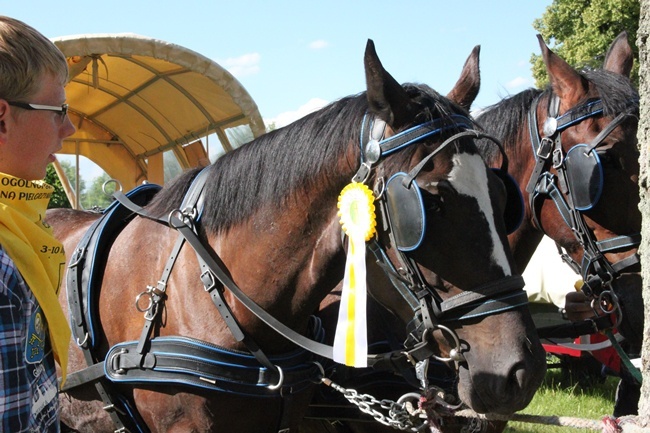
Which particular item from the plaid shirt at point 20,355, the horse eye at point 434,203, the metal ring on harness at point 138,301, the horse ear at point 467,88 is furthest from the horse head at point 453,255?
the plaid shirt at point 20,355

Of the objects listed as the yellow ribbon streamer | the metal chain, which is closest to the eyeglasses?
the yellow ribbon streamer

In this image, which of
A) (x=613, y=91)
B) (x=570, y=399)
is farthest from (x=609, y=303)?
(x=570, y=399)

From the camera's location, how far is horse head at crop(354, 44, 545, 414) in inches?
78.8

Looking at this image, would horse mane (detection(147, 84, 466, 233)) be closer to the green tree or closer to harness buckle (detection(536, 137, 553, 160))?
harness buckle (detection(536, 137, 553, 160))

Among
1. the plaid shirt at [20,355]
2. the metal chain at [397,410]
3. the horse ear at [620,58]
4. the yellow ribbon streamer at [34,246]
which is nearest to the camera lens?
the plaid shirt at [20,355]

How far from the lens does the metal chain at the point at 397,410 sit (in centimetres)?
250

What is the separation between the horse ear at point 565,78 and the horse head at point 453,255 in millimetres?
1064

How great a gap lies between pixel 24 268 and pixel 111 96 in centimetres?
633

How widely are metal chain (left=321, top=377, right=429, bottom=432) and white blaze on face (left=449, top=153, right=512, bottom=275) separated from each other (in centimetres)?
74

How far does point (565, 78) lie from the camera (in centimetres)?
304

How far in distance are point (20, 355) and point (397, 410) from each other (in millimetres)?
1618

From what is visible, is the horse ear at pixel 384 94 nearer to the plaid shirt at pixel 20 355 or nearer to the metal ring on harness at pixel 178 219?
the metal ring on harness at pixel 178 219

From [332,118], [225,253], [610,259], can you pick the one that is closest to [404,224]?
[332,118]

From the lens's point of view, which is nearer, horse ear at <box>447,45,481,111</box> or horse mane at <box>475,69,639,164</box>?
horse ear at <box>447,45,481,111</box>
